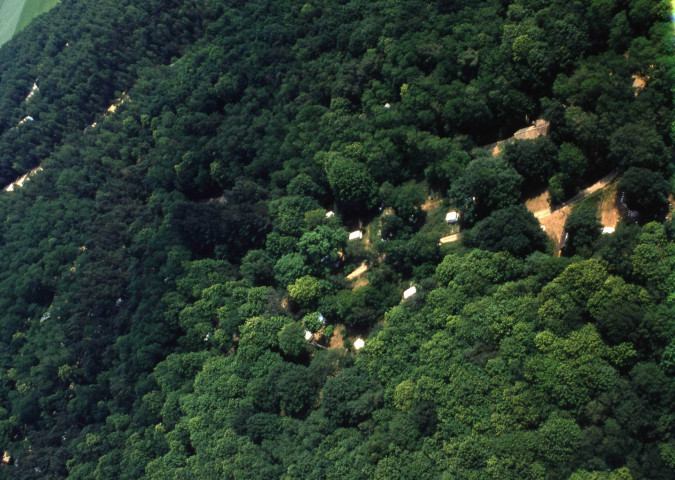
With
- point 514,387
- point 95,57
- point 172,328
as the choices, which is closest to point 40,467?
point 172,328

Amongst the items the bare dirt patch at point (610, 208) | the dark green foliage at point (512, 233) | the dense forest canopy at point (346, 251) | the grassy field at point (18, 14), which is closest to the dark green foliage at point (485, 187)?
the dense forest canopy at point (346, 251)

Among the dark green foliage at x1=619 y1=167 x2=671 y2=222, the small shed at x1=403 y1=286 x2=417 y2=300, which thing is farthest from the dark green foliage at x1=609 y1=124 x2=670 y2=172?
the small shed at x1=403 y1=286 x2=417 y2=300

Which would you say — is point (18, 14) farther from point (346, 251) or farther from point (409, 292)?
point (409, 292)

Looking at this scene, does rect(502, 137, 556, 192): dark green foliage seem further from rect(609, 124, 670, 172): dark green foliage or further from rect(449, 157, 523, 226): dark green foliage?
rect(609, 124, 670, 172): dark green foliage

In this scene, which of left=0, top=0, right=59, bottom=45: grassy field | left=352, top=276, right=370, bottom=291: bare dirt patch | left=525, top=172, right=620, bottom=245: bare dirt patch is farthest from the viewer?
left=0, top=0, right=59, bottom=45: grassy field

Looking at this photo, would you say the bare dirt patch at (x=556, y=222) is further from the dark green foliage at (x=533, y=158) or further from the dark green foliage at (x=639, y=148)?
the dark green foliage at (x=639, y=148)

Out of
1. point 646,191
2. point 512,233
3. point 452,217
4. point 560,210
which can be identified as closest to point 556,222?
point 560,210

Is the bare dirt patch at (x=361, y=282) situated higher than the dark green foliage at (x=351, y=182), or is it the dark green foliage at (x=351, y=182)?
the dark green foliage at (x=351, y=182)
